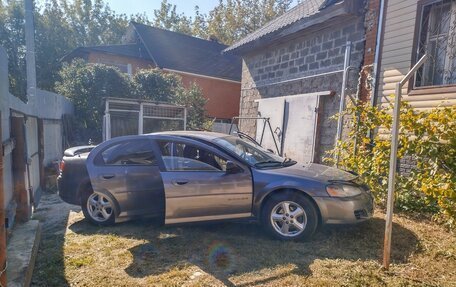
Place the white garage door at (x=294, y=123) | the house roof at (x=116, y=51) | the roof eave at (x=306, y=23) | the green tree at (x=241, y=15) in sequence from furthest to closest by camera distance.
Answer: the green tree at (x=241, y=15) < the house roof at (x=116, y=51) < the white garage door at (x=294, y=123) < the roof eave at (x=306, y=23)

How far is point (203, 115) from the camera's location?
52.1 ft

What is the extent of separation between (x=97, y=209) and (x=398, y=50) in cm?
636

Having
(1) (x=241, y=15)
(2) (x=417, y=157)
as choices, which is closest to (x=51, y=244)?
(2) (x=417, y=157)

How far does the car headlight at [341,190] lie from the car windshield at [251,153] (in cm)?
89

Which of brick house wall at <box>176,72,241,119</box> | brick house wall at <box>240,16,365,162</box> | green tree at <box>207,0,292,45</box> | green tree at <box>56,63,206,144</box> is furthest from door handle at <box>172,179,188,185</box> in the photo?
green tree at <box>207,0,292,45</box>

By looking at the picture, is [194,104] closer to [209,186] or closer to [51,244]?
[209,186]

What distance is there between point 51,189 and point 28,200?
351cm

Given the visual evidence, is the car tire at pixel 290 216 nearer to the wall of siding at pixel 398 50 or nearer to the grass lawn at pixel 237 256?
the grass lawn at pixel 237 256

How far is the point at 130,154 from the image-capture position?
4988mm

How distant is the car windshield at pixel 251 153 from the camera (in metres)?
4.70

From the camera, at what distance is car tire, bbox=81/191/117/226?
4.99 metres

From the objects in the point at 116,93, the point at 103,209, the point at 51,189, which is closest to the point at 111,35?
the point at 116,93

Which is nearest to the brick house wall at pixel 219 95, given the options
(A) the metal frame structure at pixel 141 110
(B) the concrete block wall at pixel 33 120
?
(A) the metal frame structure at pixel 141 110

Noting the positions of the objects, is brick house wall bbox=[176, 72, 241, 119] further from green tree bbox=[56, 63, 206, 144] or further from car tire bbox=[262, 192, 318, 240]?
car tire bbox=[262, 192, 318, 240]
